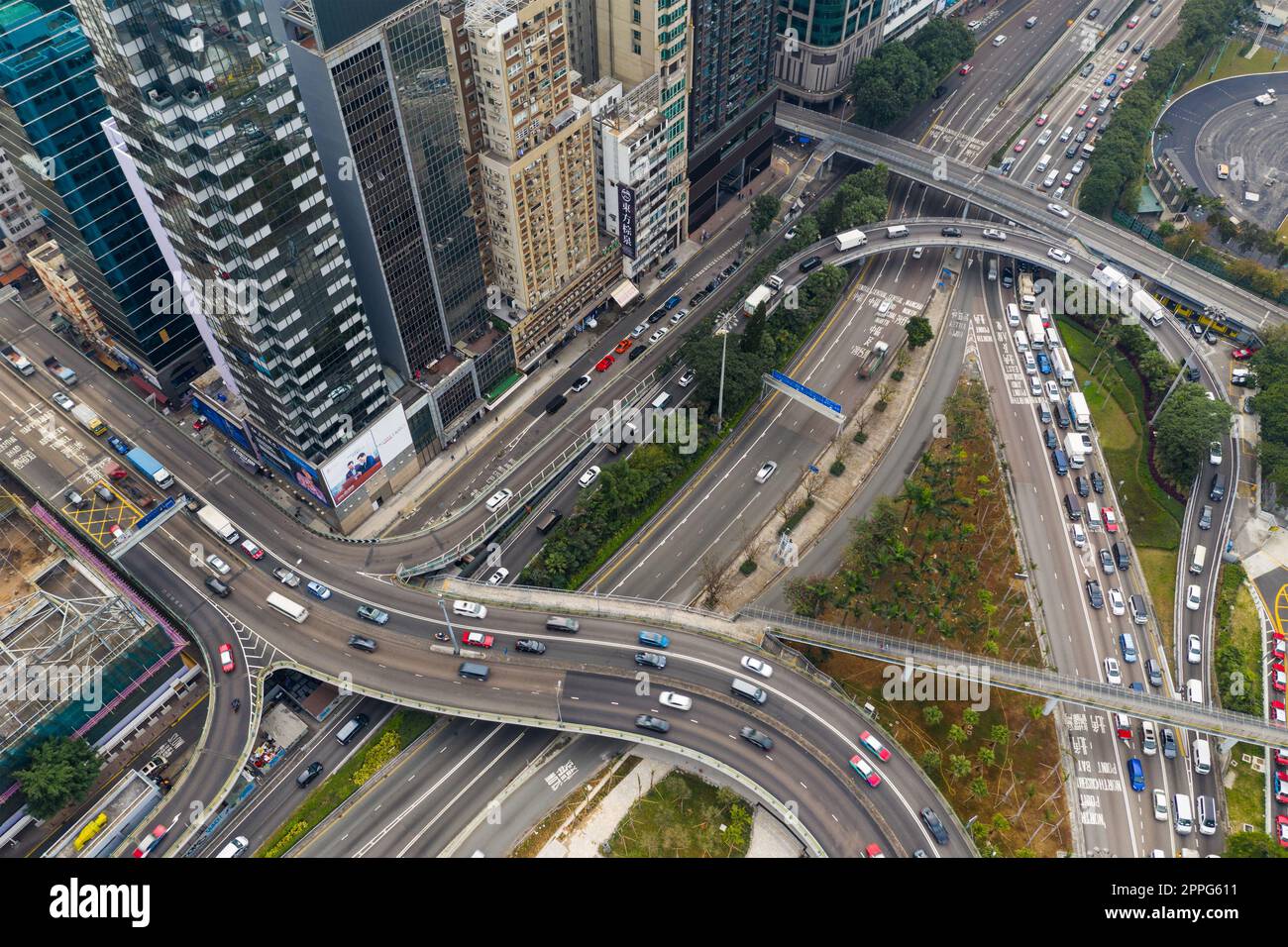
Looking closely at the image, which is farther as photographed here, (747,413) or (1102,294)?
(1102,294)

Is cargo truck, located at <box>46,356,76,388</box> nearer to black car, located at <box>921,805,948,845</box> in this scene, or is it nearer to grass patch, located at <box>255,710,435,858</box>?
grass patch, located at <box>255,710,435,858</box>

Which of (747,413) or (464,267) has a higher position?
(464,267)

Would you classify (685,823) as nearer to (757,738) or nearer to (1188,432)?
(757,738)

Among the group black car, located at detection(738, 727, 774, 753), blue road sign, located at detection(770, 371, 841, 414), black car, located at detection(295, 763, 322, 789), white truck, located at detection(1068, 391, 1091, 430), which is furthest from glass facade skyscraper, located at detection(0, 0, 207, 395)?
white truck, located at detection(1068, 391, 1091, 430)

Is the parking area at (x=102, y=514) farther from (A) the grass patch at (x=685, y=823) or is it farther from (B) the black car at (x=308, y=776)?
(A) the grass patch at (x=685, y=823)

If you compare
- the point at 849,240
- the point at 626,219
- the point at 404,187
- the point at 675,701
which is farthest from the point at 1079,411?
the point at 404,187

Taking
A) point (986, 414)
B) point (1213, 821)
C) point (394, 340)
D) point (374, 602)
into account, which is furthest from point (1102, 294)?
point (374, 602)

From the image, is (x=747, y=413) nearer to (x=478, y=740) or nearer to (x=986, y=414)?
(x=986, y=414)
